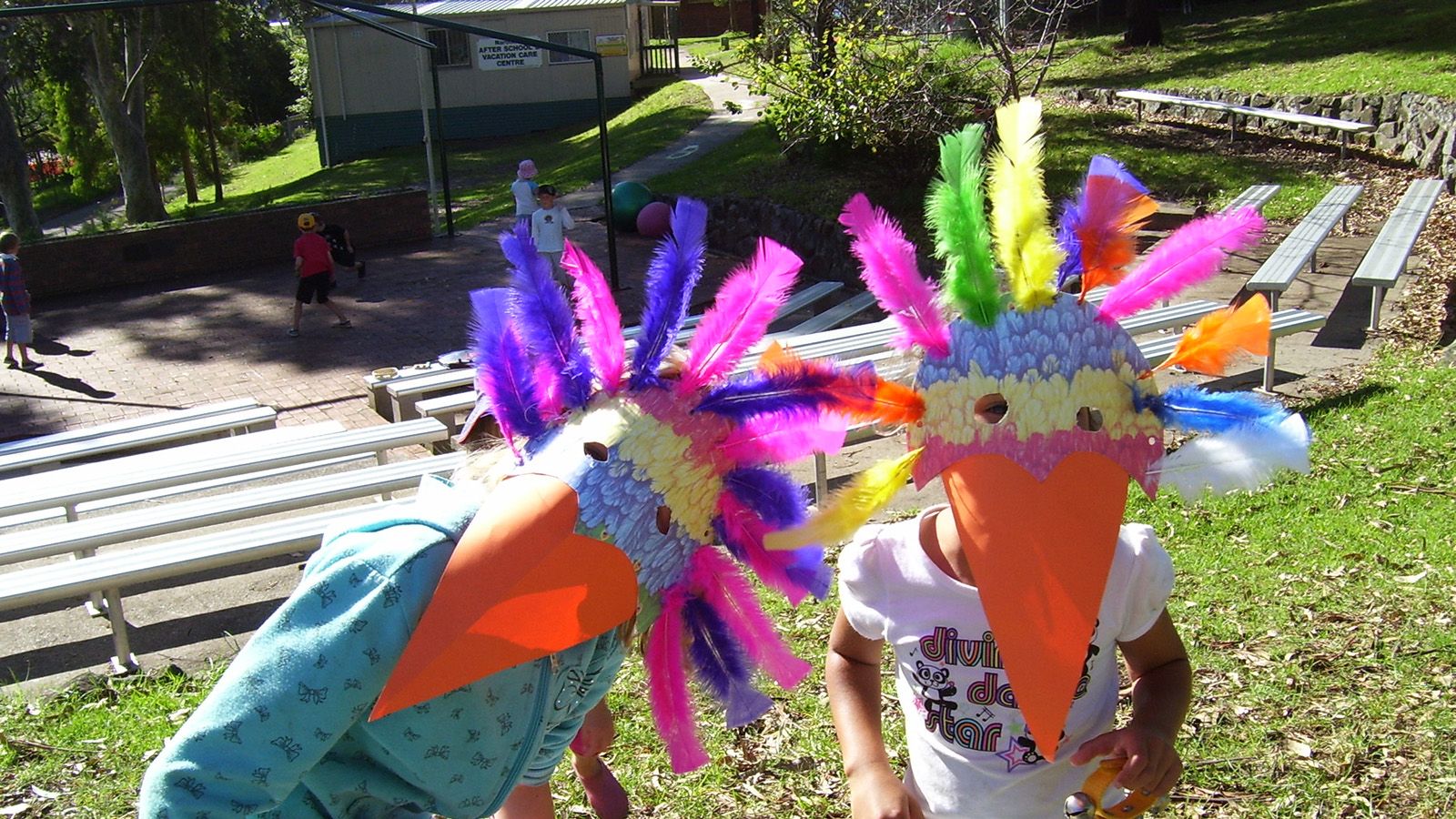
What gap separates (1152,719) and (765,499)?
72 centimetres

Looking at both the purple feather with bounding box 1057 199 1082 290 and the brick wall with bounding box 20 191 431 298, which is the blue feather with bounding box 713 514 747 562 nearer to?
the purple feather with bounding box 1057 199 1082 290

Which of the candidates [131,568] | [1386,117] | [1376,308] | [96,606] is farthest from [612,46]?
[131,568]

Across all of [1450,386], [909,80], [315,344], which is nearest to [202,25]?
[315,344]

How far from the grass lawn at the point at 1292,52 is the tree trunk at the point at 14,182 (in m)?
16.9

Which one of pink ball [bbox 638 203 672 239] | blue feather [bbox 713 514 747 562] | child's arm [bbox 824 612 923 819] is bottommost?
pink ball [bbox 638 203 672 239]

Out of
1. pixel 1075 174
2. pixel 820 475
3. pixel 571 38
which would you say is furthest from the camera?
pixel 571 38

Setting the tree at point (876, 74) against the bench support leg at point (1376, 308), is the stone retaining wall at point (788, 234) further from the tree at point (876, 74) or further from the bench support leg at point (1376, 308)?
the bench support leg at point (1376, 308)

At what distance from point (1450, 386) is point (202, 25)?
2603 cm

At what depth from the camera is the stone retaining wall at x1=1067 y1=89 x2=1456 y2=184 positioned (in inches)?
487

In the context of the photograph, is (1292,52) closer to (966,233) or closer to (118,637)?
(118,637)

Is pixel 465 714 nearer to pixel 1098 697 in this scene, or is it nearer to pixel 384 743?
pixel 384 743

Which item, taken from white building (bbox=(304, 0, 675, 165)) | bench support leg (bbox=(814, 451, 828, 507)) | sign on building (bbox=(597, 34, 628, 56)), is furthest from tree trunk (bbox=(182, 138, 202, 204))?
bench support leg (bbox=(814, 451, 828, 507))

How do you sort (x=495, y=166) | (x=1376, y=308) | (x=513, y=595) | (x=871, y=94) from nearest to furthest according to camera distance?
(x=513, y=595) → (x=1376, y=308) → (x=871, y=94) → (x=495, y=166)

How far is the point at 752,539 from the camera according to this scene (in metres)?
1.99
